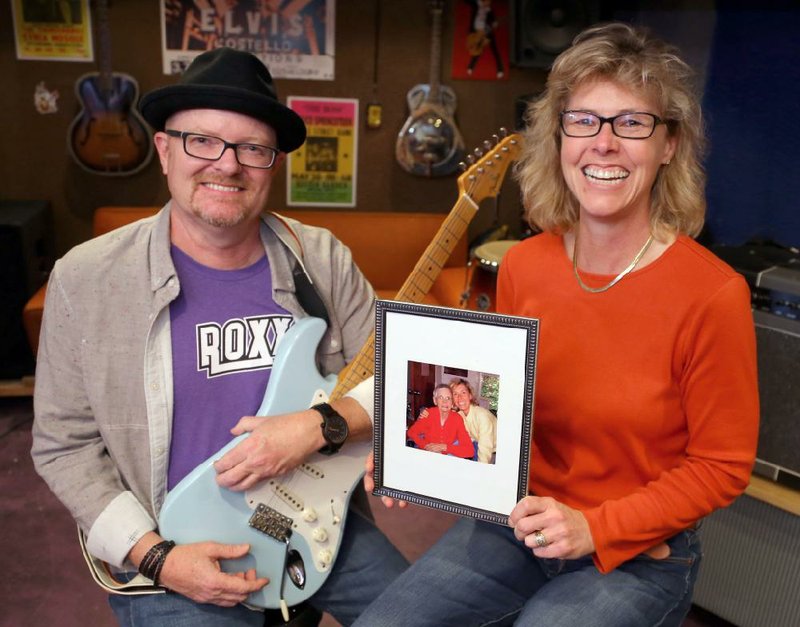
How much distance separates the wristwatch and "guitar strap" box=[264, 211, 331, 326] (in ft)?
0.64

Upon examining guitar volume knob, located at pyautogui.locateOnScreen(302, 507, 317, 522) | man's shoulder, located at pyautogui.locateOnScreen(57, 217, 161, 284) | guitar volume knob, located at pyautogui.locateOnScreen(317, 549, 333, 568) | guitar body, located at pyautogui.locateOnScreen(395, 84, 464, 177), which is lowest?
guitar volume knob, located at pyautogui.locateOnScreen(317, 549, 333, 568)

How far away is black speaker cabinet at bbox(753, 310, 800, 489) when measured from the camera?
1.87 metres

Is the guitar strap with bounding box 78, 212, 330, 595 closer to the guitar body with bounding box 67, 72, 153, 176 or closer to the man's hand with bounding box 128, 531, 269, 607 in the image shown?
the man's hand with bounding box 128, 531, 269, 607

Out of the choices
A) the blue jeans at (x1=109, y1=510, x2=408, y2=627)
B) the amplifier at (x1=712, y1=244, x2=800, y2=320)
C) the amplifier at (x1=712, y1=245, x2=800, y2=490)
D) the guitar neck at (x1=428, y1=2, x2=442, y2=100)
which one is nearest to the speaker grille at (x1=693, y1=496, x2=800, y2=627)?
the amplifier at (x1=712, y1=245, x2=800, y2=490)

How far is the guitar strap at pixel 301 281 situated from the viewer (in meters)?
1.59

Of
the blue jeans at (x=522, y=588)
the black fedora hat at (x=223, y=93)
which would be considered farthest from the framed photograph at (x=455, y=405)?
the black fedora hat at (x=223, y=93)

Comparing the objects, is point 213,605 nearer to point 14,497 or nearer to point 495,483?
point 495,483

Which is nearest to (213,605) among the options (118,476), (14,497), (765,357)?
(118,476)

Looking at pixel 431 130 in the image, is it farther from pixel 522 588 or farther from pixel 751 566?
pixel 522 588

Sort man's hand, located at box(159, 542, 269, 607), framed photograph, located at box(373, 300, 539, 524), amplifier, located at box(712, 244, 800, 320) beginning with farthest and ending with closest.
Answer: amplifier, located at box(712, 244, 800, 320), man's hand, located at box(159, 542, 269, 607), framed photograph, located at box(373, 300, 539, 524)

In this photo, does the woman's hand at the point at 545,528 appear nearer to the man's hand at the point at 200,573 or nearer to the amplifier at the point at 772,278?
the man's hand at the point at 200,573

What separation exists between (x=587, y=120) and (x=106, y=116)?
2.79 metres

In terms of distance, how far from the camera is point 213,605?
4.73ft

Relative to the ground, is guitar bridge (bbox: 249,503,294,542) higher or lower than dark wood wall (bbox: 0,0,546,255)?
lower
